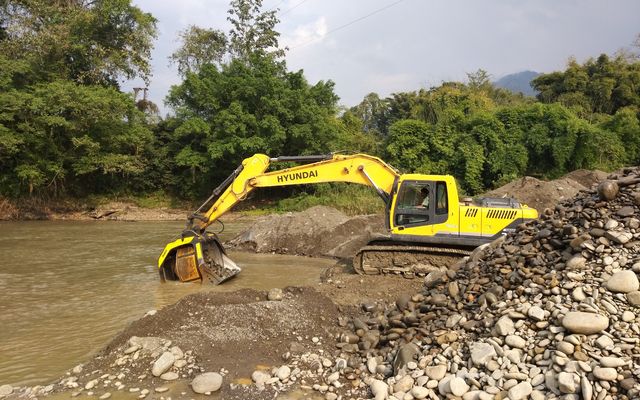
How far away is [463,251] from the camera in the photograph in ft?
30.5

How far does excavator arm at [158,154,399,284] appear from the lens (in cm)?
982

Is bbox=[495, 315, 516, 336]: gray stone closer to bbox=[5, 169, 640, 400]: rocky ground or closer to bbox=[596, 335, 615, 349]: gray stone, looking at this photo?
bbox=[5, 169, 640, 400]: rocky ground

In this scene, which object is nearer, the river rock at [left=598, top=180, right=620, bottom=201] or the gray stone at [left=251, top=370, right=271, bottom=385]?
the gray stone at [left=251, top=370, right=271, bottom=385]

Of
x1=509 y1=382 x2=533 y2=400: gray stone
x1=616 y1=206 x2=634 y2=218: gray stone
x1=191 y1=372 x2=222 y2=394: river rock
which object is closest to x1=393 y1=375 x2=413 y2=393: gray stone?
x1=509 y1=382 x2=533 y2=400: gray stone

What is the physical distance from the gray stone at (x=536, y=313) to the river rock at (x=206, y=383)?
10.6 ft

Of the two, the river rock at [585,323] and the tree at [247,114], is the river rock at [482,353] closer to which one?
the river rock at [585,323]

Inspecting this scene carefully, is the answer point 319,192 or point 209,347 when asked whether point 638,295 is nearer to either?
point 209,347

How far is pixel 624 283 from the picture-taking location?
4.43 metres

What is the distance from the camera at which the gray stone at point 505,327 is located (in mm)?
4609

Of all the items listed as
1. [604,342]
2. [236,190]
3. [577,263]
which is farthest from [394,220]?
[604,342]

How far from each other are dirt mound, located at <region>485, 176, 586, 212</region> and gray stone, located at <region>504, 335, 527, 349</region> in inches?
493

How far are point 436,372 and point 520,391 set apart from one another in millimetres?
812

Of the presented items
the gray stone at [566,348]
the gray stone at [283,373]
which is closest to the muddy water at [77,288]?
the gray stone at [283,373]

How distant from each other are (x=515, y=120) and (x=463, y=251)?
19254 millimetres
